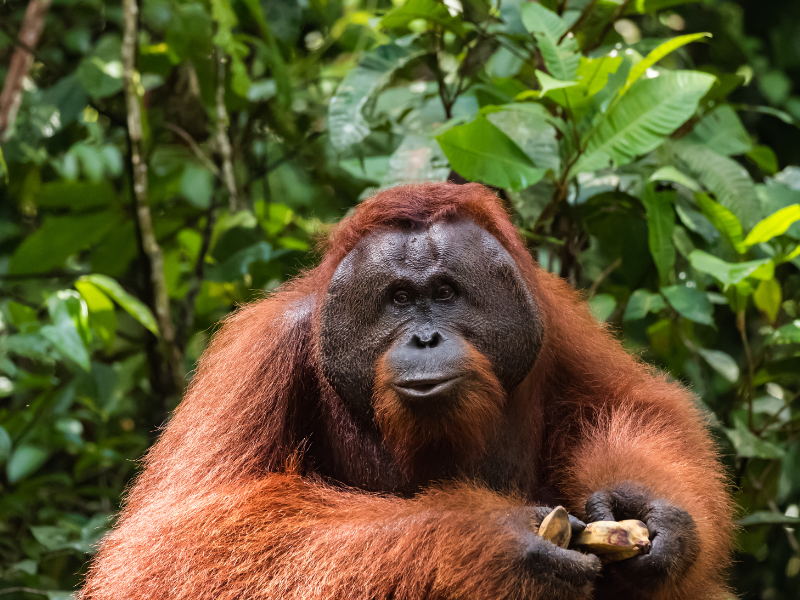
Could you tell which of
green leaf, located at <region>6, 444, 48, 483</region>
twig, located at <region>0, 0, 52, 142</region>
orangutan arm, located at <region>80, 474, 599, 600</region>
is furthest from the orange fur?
twig, located at <region>0, 0, 52, 142</region>

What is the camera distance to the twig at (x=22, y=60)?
161 inches

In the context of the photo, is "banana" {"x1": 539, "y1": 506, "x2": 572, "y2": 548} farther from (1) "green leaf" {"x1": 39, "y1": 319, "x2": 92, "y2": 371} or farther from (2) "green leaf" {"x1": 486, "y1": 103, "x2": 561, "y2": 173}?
(1) "green leaf" {"x1": 39, "y1": 319, "x2": 92, "y2": 371}

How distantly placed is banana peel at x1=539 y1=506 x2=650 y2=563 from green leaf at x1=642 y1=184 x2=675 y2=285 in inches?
47.8

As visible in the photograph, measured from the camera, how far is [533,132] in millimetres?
2715

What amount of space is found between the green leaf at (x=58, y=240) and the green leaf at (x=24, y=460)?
855 millimetres

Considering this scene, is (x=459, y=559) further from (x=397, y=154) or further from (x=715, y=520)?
(x=397, y=154)

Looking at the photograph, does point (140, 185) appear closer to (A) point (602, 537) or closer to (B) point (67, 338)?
(B) point (67, 338)

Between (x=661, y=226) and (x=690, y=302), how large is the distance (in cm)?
29

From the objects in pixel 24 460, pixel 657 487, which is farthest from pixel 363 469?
pixel 24 460

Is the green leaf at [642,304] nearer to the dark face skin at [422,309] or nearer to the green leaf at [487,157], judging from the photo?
the green leaf at [487,157]

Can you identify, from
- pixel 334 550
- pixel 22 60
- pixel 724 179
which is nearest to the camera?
pixel 334 550

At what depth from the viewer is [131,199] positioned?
146 inches

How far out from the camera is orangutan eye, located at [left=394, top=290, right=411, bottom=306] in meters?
1.90

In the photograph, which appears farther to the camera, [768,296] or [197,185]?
[197,185]
